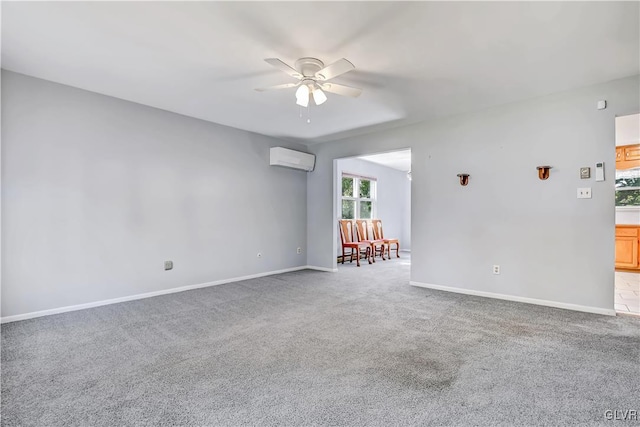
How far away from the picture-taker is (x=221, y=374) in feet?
6.68

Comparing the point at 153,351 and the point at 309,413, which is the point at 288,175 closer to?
the point at 153,351

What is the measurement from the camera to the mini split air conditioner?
5414 mm

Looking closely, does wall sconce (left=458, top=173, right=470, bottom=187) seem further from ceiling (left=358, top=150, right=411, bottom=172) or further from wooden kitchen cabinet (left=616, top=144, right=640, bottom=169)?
wooden kitchen cabinet (left=616, top=144, right=640, bottom=169)

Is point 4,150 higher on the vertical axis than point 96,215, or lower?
higher

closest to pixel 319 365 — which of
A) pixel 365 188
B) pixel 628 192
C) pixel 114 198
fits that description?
pixel 114 198

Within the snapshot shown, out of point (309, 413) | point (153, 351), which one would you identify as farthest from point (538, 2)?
point (153, 351)

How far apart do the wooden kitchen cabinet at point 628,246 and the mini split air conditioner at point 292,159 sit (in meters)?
5.73

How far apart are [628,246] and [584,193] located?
3434 mm

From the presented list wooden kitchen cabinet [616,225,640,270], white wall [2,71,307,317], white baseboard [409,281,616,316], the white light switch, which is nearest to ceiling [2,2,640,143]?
white wall [2,71,307,317]

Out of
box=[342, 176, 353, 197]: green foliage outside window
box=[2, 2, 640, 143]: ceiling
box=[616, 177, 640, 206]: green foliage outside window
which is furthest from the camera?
box=[342, 176, 353, 197]: green foliage outside window

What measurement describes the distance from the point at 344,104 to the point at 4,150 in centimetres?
363

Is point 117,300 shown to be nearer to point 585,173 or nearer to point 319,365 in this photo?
point 319,365

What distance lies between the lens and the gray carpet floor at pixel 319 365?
5.39ft

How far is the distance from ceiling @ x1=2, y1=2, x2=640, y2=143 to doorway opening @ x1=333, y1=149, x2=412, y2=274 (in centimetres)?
284
